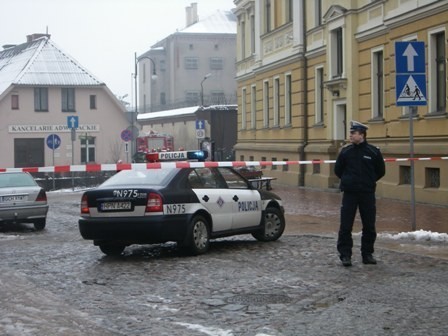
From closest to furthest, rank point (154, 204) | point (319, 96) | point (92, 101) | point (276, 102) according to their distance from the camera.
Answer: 1. point (154, 204)
2. point (319, 96)
3. point (276, 102)
4. point (92, 101)

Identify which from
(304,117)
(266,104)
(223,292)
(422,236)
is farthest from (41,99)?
(223,292)

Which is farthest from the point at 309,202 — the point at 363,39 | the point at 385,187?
the point at 363,39

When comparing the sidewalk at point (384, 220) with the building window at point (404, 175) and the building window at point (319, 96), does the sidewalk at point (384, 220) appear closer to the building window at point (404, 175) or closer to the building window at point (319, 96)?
the building window at point (404, 175)

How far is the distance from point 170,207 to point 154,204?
26 cm

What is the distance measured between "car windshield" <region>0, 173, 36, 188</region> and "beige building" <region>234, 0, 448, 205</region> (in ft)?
29.0

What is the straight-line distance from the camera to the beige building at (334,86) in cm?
2153

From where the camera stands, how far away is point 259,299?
341 inches

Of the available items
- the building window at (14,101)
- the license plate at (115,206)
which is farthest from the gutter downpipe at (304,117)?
the building window at (14,101)

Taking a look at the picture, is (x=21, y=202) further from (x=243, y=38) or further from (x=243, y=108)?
(x=243, y=38)

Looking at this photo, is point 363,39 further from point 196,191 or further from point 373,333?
point 373,333

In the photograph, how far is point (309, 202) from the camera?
24.0 metres

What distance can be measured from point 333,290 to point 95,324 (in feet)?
9.22

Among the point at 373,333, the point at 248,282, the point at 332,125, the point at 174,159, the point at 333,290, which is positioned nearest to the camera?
the point at 373,333

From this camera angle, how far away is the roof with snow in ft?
191
